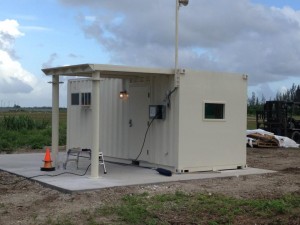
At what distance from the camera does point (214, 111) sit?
1280cm

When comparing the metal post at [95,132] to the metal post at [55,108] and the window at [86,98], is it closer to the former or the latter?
the metal post at [55,108]

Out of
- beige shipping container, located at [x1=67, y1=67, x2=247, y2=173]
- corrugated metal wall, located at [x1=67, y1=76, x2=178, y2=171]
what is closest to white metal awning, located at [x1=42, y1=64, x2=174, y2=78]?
beige shipping container, located at [x1=67, y1=67, x2=247, y2=173]

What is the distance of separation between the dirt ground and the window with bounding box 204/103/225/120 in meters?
1.69

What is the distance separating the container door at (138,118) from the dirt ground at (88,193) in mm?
2499

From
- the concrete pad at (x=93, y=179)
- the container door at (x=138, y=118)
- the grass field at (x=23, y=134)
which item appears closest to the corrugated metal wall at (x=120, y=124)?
the container door at (x=138, y=118)

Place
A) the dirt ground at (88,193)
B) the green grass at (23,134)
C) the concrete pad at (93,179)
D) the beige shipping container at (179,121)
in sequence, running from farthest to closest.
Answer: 1. the green grass at (23,134)
2. the beige shipping container at (179,121)
3. the concrete pad at (93,179)
4. the dirt ground at (88,193)

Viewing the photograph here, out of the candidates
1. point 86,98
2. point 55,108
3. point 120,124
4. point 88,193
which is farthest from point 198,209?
point 86,98

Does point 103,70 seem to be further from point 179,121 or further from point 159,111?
point 179,121

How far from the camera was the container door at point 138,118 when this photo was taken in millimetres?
13172

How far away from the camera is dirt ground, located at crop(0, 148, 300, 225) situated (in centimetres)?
816

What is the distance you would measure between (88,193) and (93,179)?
1.42m

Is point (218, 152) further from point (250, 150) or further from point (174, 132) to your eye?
point (250, 150)

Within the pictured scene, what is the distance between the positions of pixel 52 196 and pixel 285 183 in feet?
17.1

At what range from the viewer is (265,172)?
1298 cm
